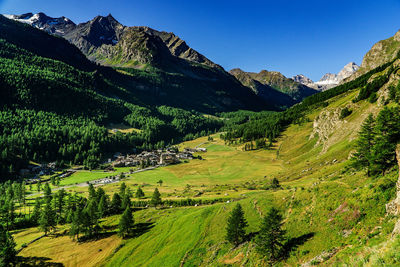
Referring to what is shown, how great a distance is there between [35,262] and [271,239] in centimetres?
7386

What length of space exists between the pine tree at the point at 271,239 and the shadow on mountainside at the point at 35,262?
206 feet

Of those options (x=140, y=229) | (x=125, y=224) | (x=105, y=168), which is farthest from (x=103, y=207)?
(x=105, y=168)

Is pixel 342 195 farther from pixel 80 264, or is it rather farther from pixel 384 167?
pixel 80 264

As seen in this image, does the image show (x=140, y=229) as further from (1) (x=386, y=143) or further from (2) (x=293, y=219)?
(1) (x=386, y=143)

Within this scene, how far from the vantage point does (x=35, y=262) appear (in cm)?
6412

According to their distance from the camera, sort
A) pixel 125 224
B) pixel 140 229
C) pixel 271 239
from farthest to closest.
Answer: pixel 140 229
pixel 125 224
pixel 271 239

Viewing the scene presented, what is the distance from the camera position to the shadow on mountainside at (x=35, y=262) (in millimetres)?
62562

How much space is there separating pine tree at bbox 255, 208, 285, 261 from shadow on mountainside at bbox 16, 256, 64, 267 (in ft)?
206

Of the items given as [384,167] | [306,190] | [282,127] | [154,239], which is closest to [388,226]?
[384,167]

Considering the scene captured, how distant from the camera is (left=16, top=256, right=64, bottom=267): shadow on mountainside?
205 feet

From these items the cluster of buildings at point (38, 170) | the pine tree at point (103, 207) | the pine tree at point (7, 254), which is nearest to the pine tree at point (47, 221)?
the pine tree at point (103, 207)

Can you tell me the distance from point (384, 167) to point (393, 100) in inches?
2338

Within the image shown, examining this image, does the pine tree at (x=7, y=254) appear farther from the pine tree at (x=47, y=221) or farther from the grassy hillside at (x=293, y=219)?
the pine tree at (x=47, y=221)

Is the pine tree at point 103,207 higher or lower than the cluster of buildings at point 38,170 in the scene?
lower
